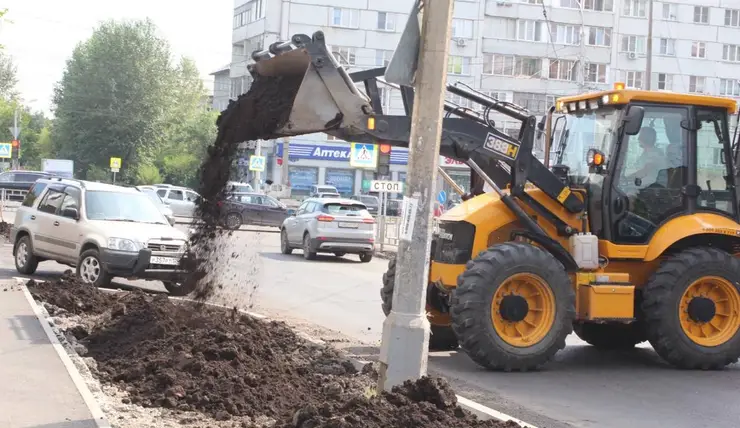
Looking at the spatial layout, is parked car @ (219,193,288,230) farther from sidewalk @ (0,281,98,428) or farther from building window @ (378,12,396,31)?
building window @ (378,12,396,31)

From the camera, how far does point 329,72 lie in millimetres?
9336

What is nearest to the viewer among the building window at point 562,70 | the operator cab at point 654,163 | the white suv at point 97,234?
the operator cab at point 654,163

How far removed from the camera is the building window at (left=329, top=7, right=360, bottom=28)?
7038cm

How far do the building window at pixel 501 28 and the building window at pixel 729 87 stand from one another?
1785 centimetres

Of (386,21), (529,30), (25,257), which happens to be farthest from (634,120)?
(529,30)

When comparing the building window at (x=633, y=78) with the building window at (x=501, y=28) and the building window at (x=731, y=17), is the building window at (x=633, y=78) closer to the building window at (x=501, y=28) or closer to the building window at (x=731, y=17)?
the building window at (x=731, y=17)

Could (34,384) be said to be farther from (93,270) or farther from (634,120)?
(93,270)

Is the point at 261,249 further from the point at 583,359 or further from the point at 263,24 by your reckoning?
the point at 263,24

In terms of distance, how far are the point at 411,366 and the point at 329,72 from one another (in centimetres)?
352

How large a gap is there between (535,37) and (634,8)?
833 centimetres

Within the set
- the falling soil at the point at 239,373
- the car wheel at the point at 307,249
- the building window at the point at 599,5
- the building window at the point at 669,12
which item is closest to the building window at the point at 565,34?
the building window at the point at 599,5

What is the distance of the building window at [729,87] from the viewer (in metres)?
76.6

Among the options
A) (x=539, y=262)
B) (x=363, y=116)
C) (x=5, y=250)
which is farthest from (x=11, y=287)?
(x=5, y=250)

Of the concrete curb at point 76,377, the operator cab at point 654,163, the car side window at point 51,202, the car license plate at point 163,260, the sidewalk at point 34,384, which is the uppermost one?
the operator cab at point 654,163
